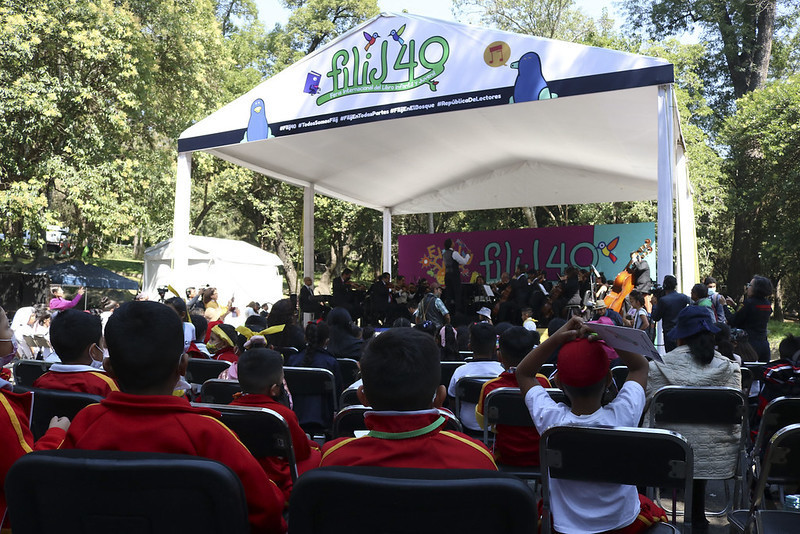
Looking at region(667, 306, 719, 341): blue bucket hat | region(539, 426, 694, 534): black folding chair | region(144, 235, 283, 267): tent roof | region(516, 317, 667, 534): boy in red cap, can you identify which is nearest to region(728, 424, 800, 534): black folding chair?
region(539, 426, 694, 534): black folding chair

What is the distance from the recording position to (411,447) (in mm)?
1508

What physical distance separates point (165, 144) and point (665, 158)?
53.7ft

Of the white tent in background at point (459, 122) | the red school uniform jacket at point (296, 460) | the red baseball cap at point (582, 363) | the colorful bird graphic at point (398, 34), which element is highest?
the colorful bird graphic at point (398, 34)

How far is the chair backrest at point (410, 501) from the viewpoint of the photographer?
45.4 inches

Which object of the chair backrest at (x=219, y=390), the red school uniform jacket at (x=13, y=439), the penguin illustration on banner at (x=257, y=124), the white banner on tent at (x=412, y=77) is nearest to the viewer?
the red school uniform jacket at (x=13, y=439)

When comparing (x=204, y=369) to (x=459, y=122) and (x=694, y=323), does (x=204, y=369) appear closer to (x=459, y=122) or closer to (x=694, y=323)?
(x=694, y=323)

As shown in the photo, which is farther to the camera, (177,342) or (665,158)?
(665,158)

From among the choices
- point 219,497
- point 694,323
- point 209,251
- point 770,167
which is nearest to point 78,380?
point 219,497

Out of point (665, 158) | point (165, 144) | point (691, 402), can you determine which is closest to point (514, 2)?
point (165, 144)

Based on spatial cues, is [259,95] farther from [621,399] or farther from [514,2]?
[514,2]

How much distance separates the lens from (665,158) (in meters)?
8.41

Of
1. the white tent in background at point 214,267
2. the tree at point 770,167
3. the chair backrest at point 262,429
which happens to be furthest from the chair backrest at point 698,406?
the tree at point 770,167

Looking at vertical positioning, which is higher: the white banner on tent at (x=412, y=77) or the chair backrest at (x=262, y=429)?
the white banner on tent at (x=412, y=77)

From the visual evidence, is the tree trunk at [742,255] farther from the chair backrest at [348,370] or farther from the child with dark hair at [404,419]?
the child with dark hair at [404,419]
